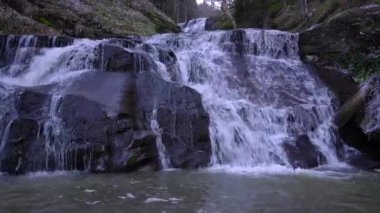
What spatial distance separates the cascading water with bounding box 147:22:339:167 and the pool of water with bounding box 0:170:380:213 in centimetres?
225

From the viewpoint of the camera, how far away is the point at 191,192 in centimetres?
800

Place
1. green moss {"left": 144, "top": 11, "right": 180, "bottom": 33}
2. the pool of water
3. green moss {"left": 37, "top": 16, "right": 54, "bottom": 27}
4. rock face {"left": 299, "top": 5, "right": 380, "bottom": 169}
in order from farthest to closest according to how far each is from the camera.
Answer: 1. green moss {"left": 144, "top": 11, "right": 180, "bottom": 33}
2. green moss {"left": 37, "top": 16, "right": 54, "bottom": 27}
3. rock face {"left": 299, "top": 5, "right": 380, "bottom": 169}
4. the pool of water

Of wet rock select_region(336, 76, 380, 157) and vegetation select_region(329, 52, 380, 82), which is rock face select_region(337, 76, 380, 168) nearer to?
wet rock select_region(336, 76, 380, 157)

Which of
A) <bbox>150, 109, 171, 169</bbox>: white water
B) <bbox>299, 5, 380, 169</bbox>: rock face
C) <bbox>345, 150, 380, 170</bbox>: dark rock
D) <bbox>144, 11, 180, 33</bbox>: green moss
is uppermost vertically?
<bbox>144, 11, 180, 33</bbox>: green moss

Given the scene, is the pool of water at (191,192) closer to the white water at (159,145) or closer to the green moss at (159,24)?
the white water at (159,145)

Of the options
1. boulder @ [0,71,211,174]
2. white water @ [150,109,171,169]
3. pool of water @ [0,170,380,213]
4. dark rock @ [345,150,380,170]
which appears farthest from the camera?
dark rock @ [345,150,380,170]

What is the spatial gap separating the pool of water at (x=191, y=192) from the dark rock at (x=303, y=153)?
62.2 inches

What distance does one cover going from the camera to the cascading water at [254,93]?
12.8 metres

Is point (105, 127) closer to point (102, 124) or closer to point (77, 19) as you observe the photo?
point (102, 124)

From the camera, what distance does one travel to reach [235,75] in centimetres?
1620

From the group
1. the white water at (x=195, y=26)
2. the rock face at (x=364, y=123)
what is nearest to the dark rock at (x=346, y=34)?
the rock face at (x=364, y=123)

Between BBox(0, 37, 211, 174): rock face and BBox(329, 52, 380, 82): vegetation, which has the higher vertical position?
BBox(329, 52, 380, 82): vegetation

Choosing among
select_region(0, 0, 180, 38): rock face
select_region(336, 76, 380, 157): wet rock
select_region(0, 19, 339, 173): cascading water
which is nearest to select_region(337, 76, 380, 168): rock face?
select_region(336, 76, 380, 157): wet rock

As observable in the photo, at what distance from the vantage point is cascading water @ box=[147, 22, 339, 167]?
12781 millimetres
